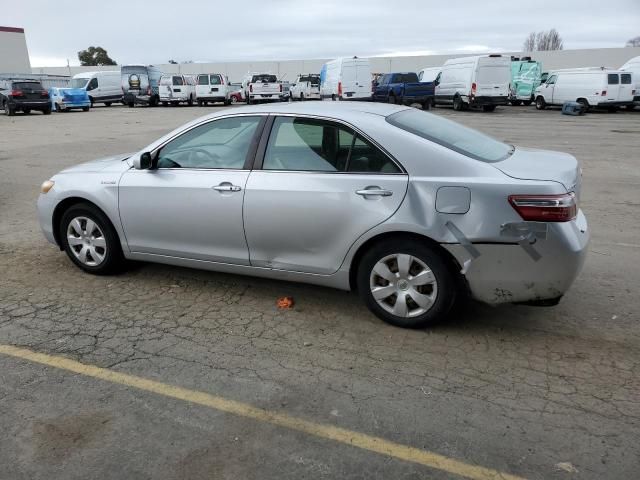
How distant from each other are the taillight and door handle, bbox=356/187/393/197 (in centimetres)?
79

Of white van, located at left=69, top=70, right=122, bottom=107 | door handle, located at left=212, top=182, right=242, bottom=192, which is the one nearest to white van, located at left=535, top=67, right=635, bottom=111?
door handle, located at left=212, top=182, right=242, bottom=192

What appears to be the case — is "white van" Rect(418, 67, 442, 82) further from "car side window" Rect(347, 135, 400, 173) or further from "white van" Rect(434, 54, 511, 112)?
"car side window" Rect(347, 135, 400, 173)

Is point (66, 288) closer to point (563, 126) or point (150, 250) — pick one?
point (150, 250)

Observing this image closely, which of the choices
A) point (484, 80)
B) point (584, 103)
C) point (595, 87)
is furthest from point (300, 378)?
point (584, 103)

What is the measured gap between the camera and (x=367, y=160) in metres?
3.88

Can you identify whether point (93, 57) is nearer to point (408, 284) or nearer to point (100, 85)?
point (100, 85)

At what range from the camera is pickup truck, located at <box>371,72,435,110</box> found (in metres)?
27.9

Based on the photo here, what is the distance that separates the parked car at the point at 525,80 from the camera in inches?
1228

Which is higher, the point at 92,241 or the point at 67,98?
the point at 92,241

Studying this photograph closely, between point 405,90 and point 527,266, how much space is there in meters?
25.7

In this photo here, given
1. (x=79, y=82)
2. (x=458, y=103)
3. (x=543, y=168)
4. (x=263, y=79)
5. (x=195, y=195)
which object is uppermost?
(x=543, y=168)

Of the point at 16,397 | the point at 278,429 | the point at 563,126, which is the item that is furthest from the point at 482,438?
the point at 563,126

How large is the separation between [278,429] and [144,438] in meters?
0.67

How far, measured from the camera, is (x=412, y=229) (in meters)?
3.65
